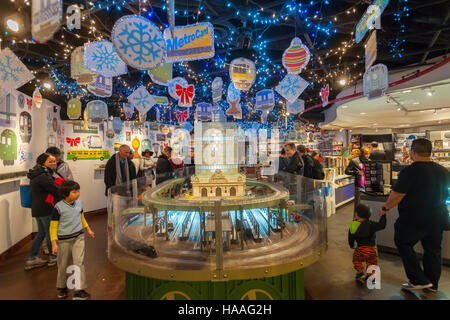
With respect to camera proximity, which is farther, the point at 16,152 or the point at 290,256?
the point at 16,152

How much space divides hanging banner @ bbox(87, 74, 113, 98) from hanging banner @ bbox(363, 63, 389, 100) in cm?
558

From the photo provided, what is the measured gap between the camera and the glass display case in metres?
2.15

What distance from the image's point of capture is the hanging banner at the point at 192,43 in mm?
3984

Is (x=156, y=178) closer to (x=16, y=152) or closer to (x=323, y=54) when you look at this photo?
(x=16, y=152)

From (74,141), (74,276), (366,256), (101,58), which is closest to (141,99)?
(101,58)

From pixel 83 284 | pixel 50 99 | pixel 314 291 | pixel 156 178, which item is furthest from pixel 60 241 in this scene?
pixel 50 99

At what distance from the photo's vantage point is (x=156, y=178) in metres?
4.24

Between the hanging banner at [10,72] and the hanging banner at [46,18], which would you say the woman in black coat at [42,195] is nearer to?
the hanging banner at [10,72]

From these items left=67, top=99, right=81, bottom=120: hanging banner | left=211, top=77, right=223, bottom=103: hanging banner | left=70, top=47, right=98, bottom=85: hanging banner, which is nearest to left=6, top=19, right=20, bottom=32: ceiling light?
left=70, top=47, right=98, bottom=85: hanging banner

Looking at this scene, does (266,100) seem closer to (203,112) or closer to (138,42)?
(203,112)

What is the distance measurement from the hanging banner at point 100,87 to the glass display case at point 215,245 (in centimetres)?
325

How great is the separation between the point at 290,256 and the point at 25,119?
5647 mm

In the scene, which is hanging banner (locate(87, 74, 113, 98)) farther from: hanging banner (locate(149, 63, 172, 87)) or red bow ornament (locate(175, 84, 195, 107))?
red bow ornament (locate(175, 84, 195, 107))

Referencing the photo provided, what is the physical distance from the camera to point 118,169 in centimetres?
477
